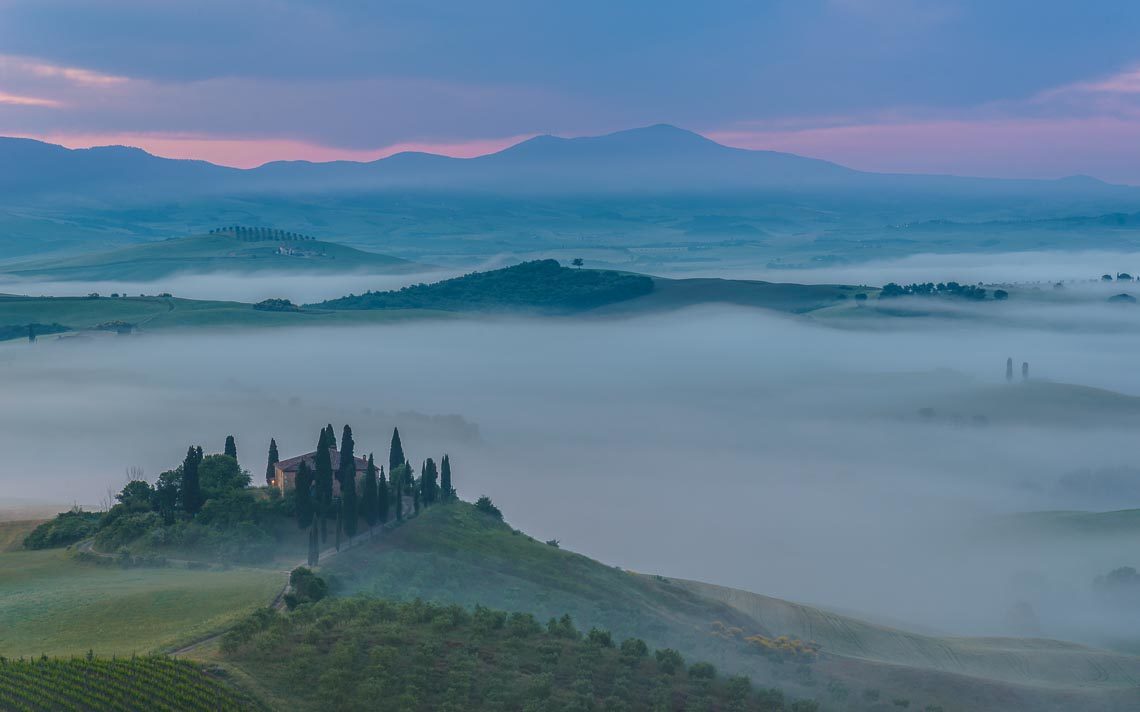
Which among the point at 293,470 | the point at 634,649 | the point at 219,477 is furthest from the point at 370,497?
the point at 634,649

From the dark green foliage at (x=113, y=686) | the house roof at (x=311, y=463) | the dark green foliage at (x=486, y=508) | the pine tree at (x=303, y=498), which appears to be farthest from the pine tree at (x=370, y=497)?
the dark green foliage at (x=113, y=686)

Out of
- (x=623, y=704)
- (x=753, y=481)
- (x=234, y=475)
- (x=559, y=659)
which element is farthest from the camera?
(x=753, y=481)

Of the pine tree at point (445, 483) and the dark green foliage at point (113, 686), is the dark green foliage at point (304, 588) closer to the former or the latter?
the dark green foliage at point (113, 686)

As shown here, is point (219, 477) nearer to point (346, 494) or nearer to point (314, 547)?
point (346, 494)

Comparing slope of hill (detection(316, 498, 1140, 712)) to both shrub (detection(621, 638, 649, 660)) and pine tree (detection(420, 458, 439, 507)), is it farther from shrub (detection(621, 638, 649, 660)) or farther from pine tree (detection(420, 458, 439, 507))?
shrub (detection(621, 638, 649, 660))

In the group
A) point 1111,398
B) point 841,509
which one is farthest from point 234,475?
point 1111,398

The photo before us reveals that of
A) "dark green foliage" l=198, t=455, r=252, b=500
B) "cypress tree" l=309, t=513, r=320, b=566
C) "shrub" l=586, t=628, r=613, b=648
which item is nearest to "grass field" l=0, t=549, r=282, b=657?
"cypress tree" l=309, t=513, r=320, b=566

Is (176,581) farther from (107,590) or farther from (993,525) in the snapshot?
(993,525)
